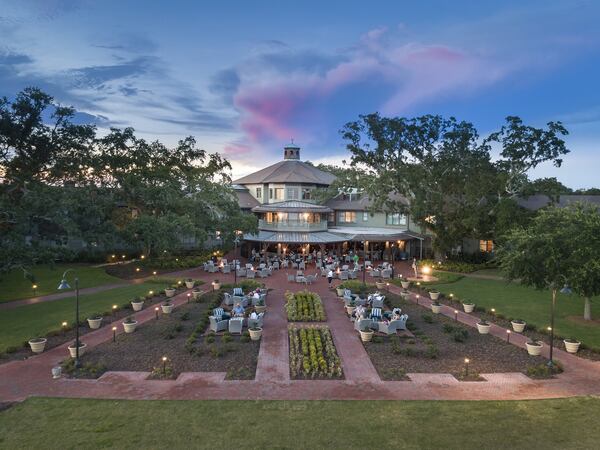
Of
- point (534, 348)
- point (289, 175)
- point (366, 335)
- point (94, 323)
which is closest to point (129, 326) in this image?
point (94, 323)

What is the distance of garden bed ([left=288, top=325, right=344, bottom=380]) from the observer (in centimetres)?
1559

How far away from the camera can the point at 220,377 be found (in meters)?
15.2

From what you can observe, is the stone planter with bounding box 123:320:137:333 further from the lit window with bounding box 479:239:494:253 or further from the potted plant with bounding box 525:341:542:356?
the lit window with bounding box 479:239:494:253

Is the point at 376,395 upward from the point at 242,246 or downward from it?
downward

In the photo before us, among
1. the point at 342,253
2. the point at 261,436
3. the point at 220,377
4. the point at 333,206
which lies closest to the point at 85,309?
the point at 220,377

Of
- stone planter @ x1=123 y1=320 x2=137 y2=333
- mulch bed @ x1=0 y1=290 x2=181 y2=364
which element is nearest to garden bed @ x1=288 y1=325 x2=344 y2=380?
stone planter @ x1=123 y1=320 x2=137 y2=333

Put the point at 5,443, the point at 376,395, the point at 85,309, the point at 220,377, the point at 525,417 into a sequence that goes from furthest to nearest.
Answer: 1. the point at 85,309
2. the point at 220,377
3. the point at 376,395
4. the point at 525,417
5. the point at 5,443

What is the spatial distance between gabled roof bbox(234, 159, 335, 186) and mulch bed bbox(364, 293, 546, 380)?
31821 millimetres

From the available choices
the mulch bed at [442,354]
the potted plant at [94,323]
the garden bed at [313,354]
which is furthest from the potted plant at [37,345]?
the mulch bed at [442,354]

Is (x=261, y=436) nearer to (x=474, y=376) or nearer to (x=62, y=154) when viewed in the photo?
(x=474, y=376)

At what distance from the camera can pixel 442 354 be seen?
58.7 ft

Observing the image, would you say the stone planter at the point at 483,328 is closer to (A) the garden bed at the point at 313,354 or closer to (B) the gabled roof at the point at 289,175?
(A) the garden bed at the point at 313,354

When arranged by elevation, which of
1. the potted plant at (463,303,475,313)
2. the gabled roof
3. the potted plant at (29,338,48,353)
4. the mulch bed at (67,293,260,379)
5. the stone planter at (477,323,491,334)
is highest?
the gabled roof

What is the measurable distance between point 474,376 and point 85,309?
21.7 m
